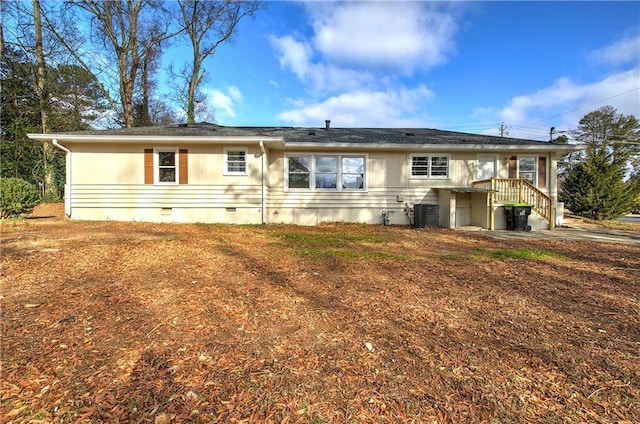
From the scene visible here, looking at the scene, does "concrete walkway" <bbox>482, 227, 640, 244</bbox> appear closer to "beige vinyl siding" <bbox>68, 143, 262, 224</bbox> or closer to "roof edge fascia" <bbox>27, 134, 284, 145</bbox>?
"roof edge fascia" <bbox>27, 134, 284, 145</bbox>

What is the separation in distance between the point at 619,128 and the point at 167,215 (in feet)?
150

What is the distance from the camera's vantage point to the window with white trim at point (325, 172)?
39.0 ft

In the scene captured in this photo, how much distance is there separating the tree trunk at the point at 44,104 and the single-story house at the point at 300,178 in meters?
8.75

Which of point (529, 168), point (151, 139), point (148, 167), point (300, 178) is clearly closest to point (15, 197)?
Answer: point (148, 167)

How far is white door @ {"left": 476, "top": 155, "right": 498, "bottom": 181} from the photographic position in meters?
12.2

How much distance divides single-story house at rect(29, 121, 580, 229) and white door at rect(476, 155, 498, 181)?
0.04m

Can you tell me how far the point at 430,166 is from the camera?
1210cm

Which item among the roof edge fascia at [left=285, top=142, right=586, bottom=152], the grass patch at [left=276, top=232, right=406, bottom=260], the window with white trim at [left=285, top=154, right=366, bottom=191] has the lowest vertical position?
the grass patch at [left=276, top=232, right=406, bottom=260]

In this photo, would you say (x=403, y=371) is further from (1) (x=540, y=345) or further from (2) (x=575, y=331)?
(2) (x=575, y=331)

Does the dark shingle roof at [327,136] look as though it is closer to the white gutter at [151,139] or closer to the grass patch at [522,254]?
the white gutter at [151,139]

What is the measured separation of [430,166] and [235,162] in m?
7.60

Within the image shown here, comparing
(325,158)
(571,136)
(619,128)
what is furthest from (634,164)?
(325,158)

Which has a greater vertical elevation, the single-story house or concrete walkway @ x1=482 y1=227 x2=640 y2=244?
the single-story house

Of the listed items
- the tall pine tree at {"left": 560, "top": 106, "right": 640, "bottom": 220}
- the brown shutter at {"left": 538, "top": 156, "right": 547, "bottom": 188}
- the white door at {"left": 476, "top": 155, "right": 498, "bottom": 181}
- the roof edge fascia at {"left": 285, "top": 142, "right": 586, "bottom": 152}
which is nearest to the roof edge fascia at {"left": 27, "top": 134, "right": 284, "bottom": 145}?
the roof edge fascia at {"left": 285, "top": 142, "right": 586, "bottom": 152}
